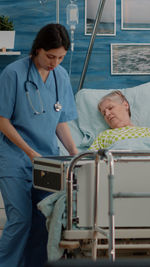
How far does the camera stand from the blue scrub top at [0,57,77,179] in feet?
7.60

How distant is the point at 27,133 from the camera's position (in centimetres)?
239

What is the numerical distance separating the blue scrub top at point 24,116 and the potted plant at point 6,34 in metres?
1.28

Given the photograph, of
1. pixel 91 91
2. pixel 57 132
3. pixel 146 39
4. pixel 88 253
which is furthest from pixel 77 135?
pixel 88 253

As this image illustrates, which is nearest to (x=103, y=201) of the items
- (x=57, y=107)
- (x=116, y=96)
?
(x=57, y=107)

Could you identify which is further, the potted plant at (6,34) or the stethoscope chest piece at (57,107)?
the potted plant at (6,34)

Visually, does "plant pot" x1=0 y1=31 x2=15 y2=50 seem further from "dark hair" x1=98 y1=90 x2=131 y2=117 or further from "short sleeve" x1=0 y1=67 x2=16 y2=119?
"short sleeve" x1=0 y1=67 x2=16 y2=119

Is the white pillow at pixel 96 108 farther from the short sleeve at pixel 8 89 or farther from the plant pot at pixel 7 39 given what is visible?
the short sleeve at pixel 8 89

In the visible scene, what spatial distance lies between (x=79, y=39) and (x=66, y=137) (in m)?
1.56

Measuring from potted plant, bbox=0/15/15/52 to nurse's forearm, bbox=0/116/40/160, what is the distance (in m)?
1.53

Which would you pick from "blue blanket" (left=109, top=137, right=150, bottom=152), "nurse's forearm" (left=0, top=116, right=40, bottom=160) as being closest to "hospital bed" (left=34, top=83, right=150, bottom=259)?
"nurse's forearm" (left=0, top=116, right=40, bottom=160)

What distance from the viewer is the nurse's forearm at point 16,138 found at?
227 cm

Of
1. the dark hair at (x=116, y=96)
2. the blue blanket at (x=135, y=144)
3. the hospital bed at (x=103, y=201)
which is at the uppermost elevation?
the dark hair at (x=116, y=96)

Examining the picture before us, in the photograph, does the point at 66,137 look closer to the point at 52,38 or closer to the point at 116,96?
the point at 52,38

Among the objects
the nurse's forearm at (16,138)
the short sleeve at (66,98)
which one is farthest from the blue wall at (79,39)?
the nurse's forearm at (16,138)
